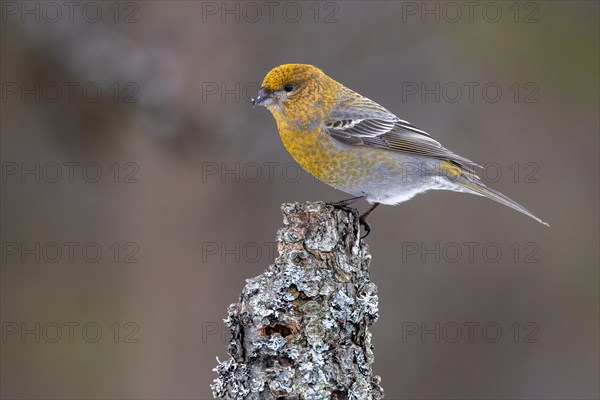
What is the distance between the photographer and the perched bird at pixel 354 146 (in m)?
5.17

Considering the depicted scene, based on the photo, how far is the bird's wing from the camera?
5.35 metres

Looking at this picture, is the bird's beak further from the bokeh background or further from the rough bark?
the rough bark

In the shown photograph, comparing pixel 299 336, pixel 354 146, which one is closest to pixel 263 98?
pixel 354 146

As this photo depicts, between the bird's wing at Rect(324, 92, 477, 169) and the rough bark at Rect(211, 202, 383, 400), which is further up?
the bird's wing at Rect(324, 92, 477, 169)

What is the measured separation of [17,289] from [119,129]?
5.29 ft

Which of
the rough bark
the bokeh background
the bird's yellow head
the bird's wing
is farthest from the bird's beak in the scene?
the rough bark

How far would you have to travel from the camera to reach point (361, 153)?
530cm

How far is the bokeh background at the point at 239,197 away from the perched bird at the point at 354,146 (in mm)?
1335

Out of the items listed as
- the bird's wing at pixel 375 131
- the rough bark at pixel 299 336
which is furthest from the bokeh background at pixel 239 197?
the rough bark at pixel 299 336

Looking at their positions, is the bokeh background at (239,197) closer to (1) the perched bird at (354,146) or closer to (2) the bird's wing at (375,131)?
(2) the bird's wing at (375,131)

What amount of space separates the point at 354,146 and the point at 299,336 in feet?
8.03

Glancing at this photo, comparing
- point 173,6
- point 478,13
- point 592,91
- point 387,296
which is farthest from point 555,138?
point 173,6

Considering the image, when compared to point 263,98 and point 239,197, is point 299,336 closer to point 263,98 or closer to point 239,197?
point 263,98

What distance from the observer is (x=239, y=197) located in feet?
22.7
